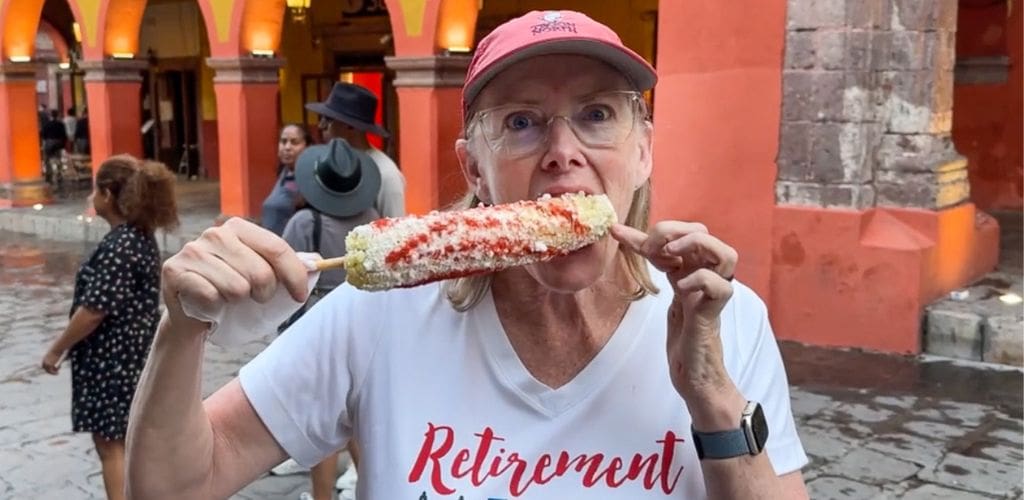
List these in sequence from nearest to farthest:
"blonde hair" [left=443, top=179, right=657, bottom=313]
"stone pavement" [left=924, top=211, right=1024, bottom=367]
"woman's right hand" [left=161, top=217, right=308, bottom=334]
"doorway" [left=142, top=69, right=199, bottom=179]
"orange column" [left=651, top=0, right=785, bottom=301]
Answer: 1. "woman's right hand" [left=161, top=217, right=308, bottom=334]
2. "blonde hair" [left=443, top=179, right=657, bottom=313]
3. "stone pavement" [left=924, top=211, right=1024, bottom=367]
4. "orange column" [left=651, top=0, right=785, bottom=301]
5. "doorway" [left=142, top=69, right=199, bottom=179]

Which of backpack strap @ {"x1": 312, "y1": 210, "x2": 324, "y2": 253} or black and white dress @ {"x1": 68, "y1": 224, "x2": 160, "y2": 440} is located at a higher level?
backpack strap @ {"x1": 312, "y1": 210, "x2": 324, "y2": 253}

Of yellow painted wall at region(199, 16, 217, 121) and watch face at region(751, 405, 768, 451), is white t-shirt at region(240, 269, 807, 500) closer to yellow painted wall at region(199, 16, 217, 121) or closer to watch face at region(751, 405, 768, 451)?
watch face at region(751, 405, 768, 451)

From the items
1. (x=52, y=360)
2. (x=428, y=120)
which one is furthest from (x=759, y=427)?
(x=428, y=120)

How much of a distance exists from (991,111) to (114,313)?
10.5 metres

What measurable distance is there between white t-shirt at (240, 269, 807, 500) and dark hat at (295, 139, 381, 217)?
2673 mm

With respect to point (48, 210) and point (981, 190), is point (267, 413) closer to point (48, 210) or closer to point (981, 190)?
point (981, 190)

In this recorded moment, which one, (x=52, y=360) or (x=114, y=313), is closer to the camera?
(x=114, y=313)

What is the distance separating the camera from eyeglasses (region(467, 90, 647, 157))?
1.81m

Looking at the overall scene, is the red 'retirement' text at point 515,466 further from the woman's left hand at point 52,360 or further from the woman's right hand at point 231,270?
the woman's left hand at point 52,360

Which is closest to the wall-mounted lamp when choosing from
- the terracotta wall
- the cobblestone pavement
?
the cobblestone pavement

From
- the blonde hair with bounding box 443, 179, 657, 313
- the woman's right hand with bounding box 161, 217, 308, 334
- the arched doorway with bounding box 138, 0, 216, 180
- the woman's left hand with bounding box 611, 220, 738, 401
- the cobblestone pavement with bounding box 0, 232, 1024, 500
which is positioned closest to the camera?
the woman's right hand with bounding box 161, 217, 308, 334

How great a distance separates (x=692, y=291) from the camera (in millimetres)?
1658

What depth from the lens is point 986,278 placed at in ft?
27.0

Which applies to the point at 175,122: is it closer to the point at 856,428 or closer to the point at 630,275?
the point at 856,428
